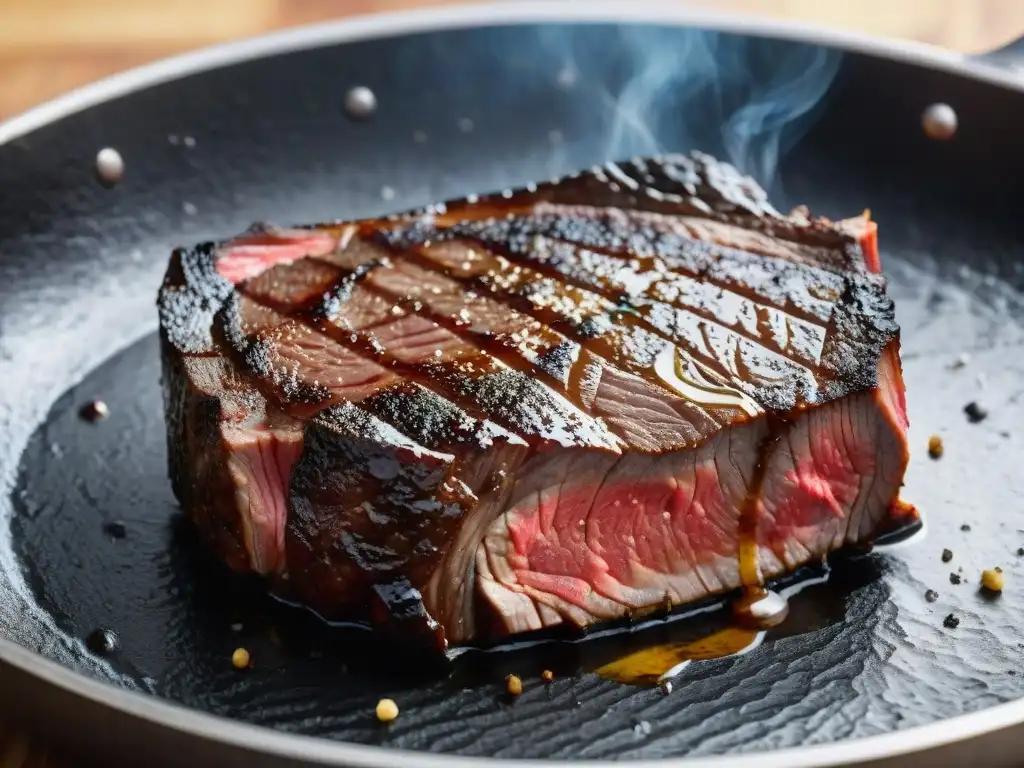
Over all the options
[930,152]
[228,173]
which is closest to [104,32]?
[228,173]

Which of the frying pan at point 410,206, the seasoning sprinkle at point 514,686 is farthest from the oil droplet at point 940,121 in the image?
the seasoning sprinkle at point 514,686

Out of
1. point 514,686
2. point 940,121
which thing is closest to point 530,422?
point 514,686

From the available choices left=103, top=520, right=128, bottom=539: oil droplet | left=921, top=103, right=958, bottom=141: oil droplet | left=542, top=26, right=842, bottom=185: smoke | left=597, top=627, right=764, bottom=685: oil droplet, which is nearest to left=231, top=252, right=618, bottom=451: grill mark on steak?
left=597, top=627, right=764, bottom=685: oil droplet

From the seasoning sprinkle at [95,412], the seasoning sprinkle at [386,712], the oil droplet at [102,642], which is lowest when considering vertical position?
the seasoning sprinkle at [386,712]

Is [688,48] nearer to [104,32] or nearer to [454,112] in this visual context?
[454,112]

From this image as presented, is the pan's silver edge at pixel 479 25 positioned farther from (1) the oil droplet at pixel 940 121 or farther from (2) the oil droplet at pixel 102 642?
(2) the oil droplet at pixel 102 642

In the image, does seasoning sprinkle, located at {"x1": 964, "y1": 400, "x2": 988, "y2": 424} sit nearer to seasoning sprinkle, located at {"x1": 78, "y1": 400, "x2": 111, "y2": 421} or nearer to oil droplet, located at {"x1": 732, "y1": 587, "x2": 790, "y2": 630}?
oil droplet, located at {"x1": 732, "y1": 587, "x2": 790, "y2": 630}
